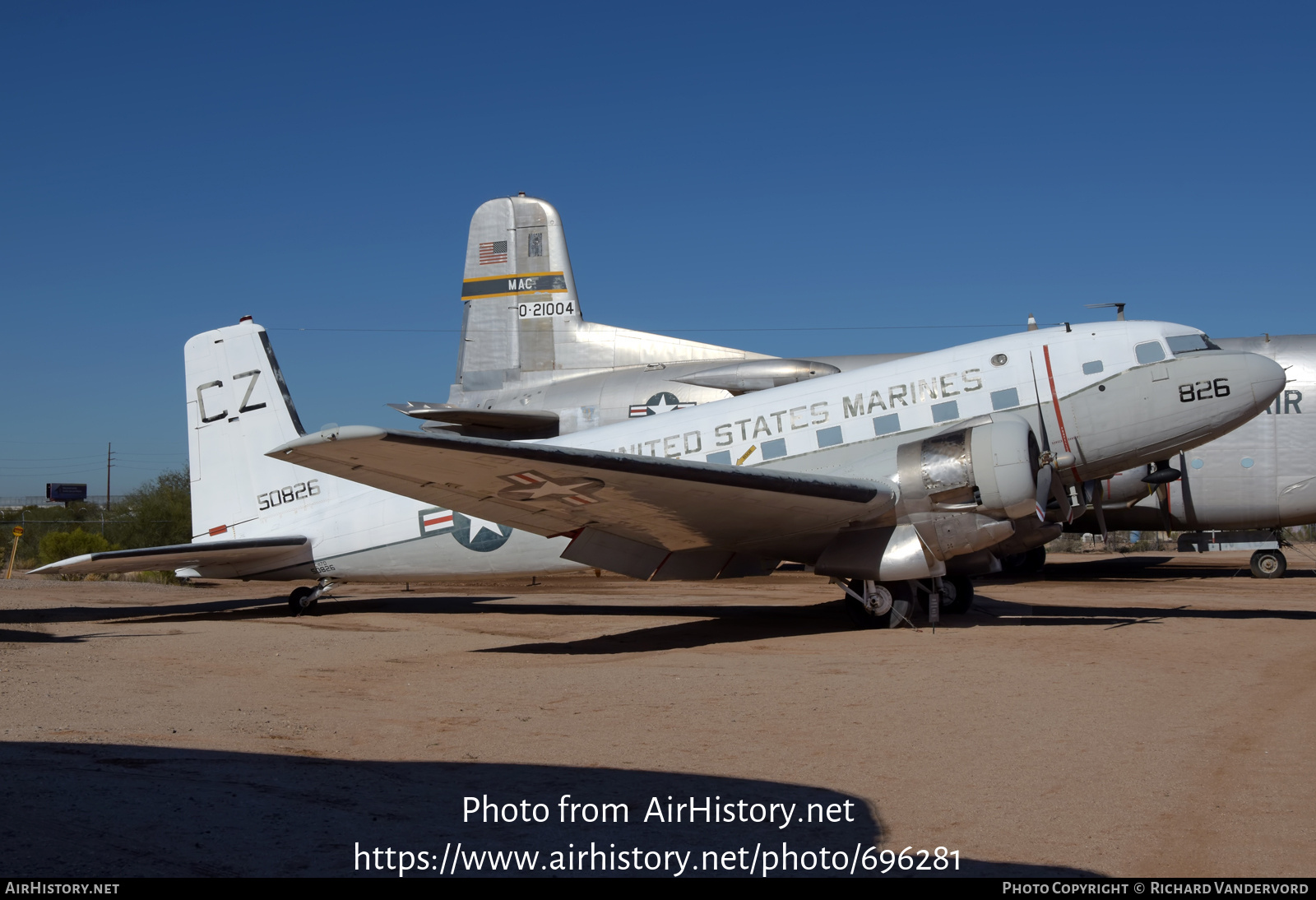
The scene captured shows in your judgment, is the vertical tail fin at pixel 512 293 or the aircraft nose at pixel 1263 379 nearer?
the aircraft nose at pixel 1263 379

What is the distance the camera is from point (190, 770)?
5.17 m

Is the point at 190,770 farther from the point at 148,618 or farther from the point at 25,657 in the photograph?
the point at 148,618

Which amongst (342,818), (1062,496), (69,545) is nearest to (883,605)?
(1062,496)

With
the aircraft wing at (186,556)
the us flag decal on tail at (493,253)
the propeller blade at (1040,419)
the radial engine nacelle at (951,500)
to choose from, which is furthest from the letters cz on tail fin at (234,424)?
the propeller blade at (1040,419)

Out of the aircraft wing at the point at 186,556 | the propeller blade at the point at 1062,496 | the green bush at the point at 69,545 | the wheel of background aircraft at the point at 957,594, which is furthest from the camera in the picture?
the green bush at the point at 69,545

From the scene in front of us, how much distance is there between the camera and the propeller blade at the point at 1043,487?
11883mm

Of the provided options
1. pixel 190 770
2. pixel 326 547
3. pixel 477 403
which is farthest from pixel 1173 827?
pixel 477 403

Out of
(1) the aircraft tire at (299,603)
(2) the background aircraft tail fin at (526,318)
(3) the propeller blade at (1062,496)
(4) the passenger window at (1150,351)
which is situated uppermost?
(2) the background aircraft tail fin at (526,318)

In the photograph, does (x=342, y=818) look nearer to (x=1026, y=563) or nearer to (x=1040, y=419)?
(x=1040, y=419)

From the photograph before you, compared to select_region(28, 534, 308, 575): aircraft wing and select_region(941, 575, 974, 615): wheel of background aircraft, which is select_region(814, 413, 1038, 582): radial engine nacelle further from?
select_region(28, 534, 308, 575): aircraft wing

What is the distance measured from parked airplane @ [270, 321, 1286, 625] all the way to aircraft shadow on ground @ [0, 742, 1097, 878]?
4.88m

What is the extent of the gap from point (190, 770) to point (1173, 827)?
Result: 4862 millimetres

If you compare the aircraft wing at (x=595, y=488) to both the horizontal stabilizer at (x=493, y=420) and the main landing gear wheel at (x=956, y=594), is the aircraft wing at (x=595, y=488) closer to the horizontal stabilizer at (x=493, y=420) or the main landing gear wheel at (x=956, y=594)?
the main landing gear wheel at (x=956, y=594)

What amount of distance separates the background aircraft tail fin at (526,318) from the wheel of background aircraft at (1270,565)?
14.0 m
